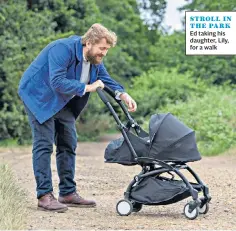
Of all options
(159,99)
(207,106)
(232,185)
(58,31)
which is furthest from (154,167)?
(159,99)

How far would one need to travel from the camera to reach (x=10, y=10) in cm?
1942

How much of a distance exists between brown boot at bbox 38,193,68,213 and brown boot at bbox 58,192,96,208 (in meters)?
0.38

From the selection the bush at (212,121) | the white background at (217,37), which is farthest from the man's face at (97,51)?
the bush at (212,121)

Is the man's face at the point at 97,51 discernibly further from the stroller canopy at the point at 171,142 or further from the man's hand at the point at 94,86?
the stroller canopy at the point at 171,142

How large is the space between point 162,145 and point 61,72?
3.81 feet

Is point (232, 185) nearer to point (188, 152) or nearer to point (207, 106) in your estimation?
point (188, 152)

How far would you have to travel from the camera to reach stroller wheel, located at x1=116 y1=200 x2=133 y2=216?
22.6ft

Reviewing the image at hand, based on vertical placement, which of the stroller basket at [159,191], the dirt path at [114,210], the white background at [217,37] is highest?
the white background at [217,37]

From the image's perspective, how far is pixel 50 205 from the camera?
7.13m

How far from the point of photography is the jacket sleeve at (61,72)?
271 inches

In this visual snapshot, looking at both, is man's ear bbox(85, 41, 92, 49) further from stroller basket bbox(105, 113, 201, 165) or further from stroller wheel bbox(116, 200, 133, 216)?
stroller wheel bbox(116, 200, 133, 216)

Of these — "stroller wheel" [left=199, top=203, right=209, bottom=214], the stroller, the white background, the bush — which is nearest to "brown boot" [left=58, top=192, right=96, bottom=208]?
the stroller

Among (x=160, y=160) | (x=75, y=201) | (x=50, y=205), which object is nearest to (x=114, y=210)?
(x=75, y=201)

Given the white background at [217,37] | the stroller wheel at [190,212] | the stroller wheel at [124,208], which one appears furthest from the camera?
the white background at [217,37]
